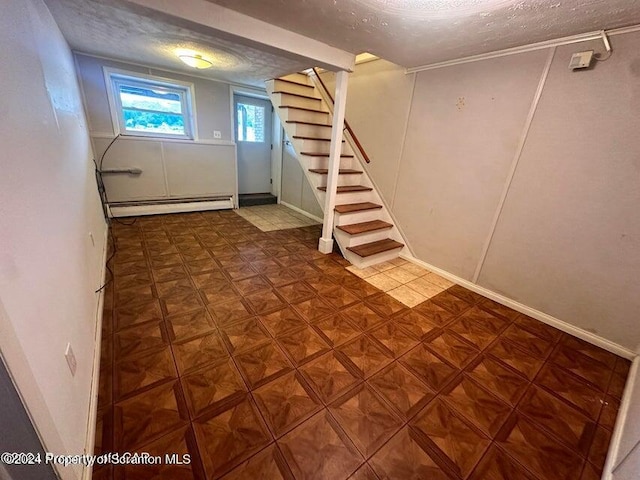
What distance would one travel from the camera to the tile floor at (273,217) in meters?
4.03

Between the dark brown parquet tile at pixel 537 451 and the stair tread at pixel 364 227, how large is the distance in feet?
6.54

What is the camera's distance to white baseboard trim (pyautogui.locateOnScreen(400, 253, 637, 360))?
1.88 m

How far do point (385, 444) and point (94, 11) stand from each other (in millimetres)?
3523

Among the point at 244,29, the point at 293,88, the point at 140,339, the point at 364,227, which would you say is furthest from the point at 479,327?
the point at 293,88

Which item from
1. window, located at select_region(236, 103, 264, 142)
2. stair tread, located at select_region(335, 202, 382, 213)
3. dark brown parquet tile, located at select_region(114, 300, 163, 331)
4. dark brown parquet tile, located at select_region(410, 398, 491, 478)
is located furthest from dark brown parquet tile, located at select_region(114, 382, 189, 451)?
window, located at select_region(236, 103, 264, 142)

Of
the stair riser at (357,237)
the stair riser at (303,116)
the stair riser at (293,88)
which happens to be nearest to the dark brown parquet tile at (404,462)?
the stair riser at (357,237)

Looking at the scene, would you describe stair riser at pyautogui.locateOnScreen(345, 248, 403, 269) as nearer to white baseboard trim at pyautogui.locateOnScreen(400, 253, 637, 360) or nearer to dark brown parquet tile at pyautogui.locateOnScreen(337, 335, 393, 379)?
white baseboard trim at pyautogui.locateOnScreen(400, 253, 637, 360)

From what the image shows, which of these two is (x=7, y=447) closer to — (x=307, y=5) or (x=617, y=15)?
(x=307, y=5)

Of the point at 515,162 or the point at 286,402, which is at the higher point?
the point at 515,162

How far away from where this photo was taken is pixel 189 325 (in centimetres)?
183

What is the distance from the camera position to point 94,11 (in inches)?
79.0

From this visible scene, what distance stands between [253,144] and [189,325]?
13.2 feet

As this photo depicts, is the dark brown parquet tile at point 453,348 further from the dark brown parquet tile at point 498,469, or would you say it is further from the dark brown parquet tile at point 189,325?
the dark brown parquet tile at point 189,325

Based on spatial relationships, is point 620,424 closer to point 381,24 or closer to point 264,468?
point 264,468
